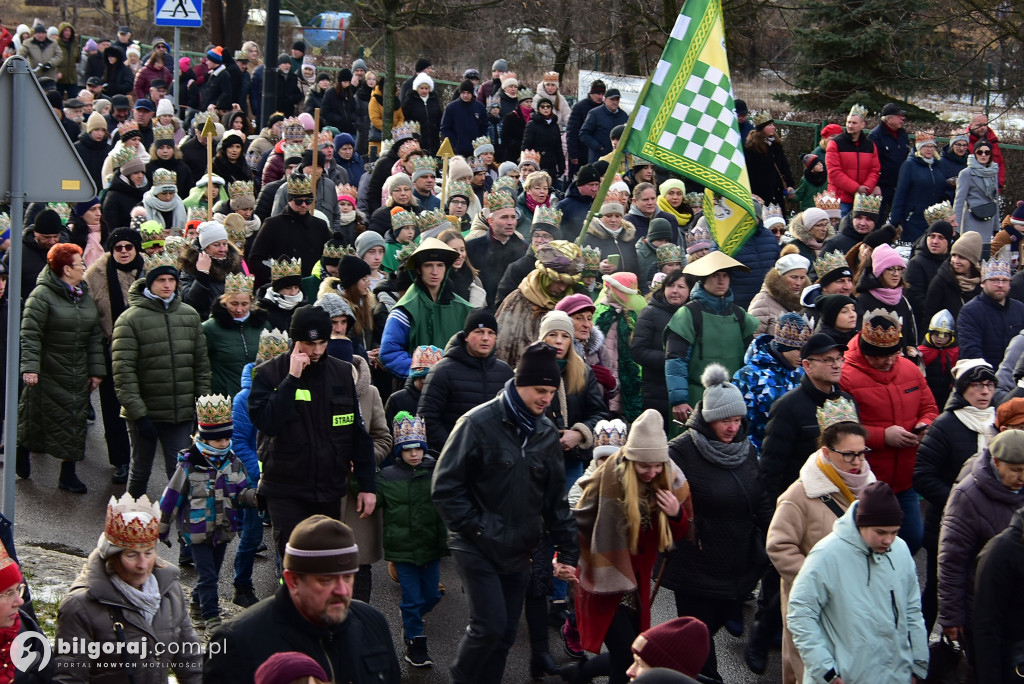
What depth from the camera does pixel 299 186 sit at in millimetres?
12211

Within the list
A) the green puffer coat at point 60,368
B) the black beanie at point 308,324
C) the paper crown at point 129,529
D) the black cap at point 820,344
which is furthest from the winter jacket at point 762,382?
the green puffer coat at point 60,368

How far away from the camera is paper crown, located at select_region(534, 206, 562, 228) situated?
39.9ft

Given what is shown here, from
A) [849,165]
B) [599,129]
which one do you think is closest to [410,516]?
[849,165]

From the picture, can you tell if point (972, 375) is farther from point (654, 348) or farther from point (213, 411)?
point (213, 411)

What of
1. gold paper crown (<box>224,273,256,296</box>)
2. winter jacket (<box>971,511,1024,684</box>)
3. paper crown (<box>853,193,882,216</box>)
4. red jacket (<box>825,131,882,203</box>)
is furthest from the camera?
red jacket (<box>825,131,882,203</box>)

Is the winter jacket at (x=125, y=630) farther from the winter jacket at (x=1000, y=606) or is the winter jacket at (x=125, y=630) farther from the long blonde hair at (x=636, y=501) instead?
the winter jacket at (x=1000, y=606)

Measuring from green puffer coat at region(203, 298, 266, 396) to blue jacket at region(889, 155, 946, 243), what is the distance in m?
8.83

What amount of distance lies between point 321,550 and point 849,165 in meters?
13.0

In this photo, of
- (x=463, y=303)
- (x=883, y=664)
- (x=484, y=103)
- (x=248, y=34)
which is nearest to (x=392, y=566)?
(x=463, y=303)

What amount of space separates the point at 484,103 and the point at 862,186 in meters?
6.76

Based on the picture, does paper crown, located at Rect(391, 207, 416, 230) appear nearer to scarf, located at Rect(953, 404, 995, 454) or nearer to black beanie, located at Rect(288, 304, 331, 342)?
black beanie, located at Rect(288, 304, 331, 342)

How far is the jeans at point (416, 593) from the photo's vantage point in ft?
24.6

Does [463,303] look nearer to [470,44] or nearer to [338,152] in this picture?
[338,152]

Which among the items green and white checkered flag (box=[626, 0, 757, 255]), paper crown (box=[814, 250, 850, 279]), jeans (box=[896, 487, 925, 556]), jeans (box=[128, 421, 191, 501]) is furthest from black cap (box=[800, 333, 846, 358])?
jeans (box=[128, 421, 191, 501])
